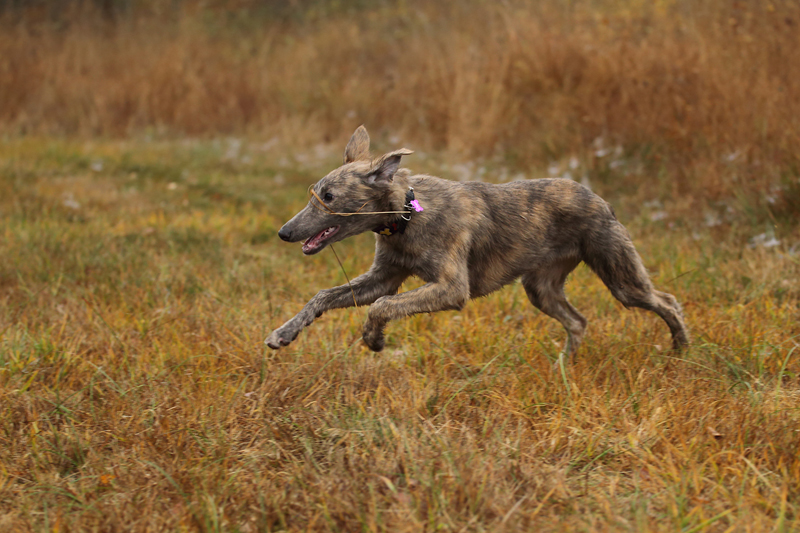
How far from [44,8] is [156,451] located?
16574mm

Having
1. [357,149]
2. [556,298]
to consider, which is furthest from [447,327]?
[357,149]

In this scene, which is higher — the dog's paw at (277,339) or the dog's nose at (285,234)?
the dog's nose at (285,234)

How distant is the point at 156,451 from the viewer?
289 centimetres

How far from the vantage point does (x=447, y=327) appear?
13.9ft

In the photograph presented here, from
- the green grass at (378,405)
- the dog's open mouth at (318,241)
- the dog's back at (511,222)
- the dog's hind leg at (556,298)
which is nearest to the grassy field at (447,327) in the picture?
the green grass at (378,405)

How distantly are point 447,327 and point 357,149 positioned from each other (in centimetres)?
115

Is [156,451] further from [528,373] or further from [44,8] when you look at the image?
[44,8]

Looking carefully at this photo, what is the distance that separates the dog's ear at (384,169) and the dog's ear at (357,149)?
0.33m

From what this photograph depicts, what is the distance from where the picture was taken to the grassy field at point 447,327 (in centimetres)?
261

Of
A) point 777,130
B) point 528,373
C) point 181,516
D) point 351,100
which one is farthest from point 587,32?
point 181,516

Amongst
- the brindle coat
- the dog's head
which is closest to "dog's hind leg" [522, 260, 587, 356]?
the brindle coat

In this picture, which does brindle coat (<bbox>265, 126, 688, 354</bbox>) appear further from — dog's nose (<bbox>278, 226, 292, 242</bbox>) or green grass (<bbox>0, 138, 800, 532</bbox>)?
green grass (<bbox>0, 138, 800, 532</bbox>)

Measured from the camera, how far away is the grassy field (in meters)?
2.61

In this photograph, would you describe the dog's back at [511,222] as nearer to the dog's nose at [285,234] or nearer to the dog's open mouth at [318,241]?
the dog's open mouth at [318,241]
